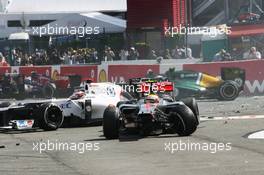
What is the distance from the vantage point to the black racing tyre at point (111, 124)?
1231 cm

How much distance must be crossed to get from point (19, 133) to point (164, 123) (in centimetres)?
373

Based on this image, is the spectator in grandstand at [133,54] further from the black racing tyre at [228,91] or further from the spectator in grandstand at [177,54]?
the black racing tyre at [228,91]

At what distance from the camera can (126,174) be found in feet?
27.4

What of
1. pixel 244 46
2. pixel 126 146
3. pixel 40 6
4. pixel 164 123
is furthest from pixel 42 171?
pixel 40 6

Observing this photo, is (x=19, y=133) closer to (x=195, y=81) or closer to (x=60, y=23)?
(x=195, y=81)

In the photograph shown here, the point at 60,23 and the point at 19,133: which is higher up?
the point at 60,23

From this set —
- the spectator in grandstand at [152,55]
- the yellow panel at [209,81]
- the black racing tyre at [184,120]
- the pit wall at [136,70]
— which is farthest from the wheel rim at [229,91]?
the black racing tyre at [184,120]

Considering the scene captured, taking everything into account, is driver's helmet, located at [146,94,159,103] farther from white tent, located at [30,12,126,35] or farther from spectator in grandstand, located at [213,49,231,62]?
white tent, located at [30,12,126,35]

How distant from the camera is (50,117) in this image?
14.7m

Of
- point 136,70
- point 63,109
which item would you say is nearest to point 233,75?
point 136,70

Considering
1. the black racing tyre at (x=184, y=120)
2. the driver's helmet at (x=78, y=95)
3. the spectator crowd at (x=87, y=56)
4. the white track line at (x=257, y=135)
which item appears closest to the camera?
the white track line at (x=257, y=135)

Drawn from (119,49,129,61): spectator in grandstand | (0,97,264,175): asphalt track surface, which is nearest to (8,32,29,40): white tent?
(119,49,129,61): spectator in grandstand

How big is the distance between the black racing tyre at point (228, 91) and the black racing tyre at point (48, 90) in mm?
7063

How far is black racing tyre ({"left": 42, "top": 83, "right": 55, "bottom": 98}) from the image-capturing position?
25.3 meters
